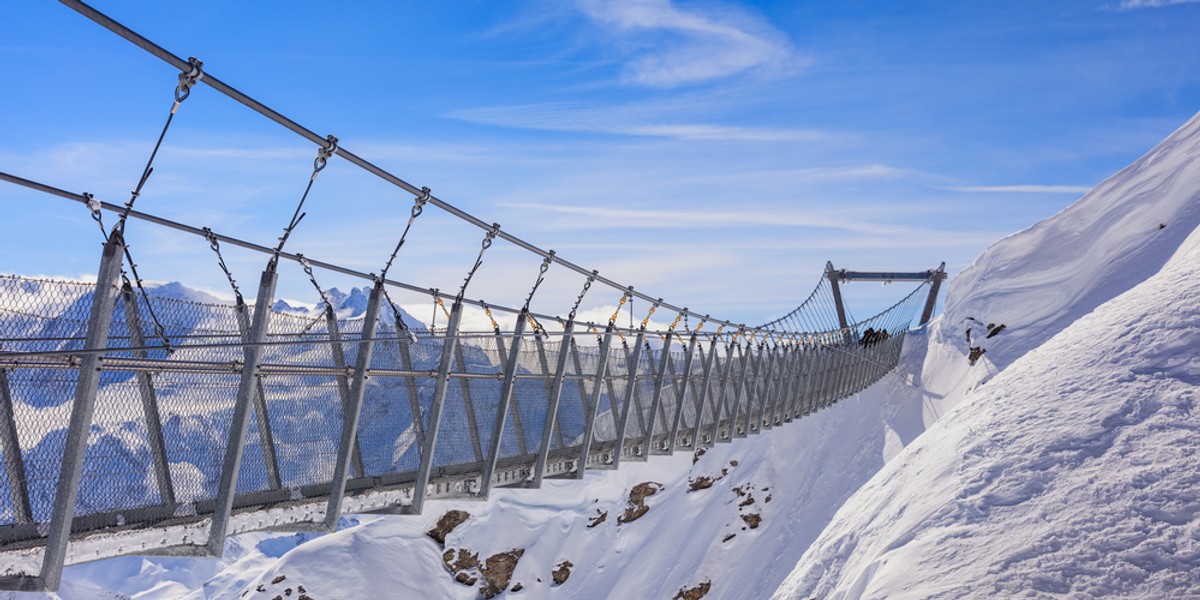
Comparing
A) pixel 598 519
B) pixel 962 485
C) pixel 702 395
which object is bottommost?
pixel 598 519

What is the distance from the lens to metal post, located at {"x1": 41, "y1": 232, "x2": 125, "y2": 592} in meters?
5.00

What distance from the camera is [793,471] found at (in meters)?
39.5

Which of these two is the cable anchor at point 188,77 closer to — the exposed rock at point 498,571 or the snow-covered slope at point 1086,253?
the snow-covered slope at point 1086,253

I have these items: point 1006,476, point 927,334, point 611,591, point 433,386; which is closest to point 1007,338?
point 927,334

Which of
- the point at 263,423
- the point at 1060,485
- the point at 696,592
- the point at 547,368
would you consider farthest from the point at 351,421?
the point at 696,592

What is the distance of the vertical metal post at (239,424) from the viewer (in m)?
6.02

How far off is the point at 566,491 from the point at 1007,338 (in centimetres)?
3008

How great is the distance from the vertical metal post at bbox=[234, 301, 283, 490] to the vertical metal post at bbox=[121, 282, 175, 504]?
625 millimetres

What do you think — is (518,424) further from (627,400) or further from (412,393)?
(627,400)

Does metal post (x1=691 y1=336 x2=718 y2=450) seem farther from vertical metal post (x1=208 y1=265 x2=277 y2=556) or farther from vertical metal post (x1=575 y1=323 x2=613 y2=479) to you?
vertical metal post (x1=208 y1=265 x2=277 y2=556)

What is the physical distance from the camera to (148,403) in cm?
573

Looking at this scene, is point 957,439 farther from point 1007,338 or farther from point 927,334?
point 927,334

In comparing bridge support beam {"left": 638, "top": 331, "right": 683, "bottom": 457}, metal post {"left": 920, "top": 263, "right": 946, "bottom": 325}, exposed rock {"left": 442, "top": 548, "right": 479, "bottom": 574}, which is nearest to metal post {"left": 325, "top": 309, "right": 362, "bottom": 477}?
bridge support beam {"left": 638, "top": 331, "right": 683, "bottom": 457}

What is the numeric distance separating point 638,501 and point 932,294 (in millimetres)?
17681
